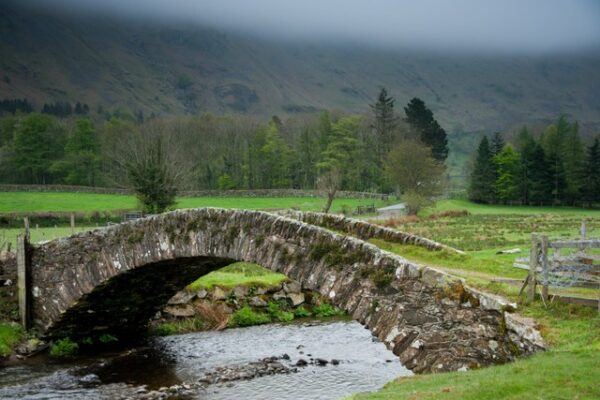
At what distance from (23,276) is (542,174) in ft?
235

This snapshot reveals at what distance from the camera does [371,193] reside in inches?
3551

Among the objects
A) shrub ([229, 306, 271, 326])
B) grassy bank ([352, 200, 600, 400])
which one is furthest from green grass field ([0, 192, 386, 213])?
grassy bank ([352, 200, 600, 400])

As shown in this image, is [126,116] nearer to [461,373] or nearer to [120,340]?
[120,340]

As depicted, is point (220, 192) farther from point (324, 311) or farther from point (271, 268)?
point (271, 268)

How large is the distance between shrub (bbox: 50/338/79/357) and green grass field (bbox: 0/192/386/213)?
40.8m

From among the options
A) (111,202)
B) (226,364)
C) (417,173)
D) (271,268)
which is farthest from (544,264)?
(111,202)

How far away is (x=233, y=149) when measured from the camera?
96.2 meters

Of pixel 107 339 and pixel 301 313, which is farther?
pixel 301 313

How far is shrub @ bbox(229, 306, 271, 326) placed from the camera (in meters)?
24.5

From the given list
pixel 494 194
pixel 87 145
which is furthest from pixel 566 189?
pixel 87 145

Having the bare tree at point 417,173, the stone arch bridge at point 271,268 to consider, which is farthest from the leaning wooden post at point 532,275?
the bare tree at point 417,173

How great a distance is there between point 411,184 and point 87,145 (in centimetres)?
4702

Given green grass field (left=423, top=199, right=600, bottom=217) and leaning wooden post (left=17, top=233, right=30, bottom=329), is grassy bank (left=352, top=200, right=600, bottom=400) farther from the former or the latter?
green grass field (left=423, top=199, right=600, bottom=217)

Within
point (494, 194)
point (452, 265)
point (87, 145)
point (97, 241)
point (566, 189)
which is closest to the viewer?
point (452, 265)
